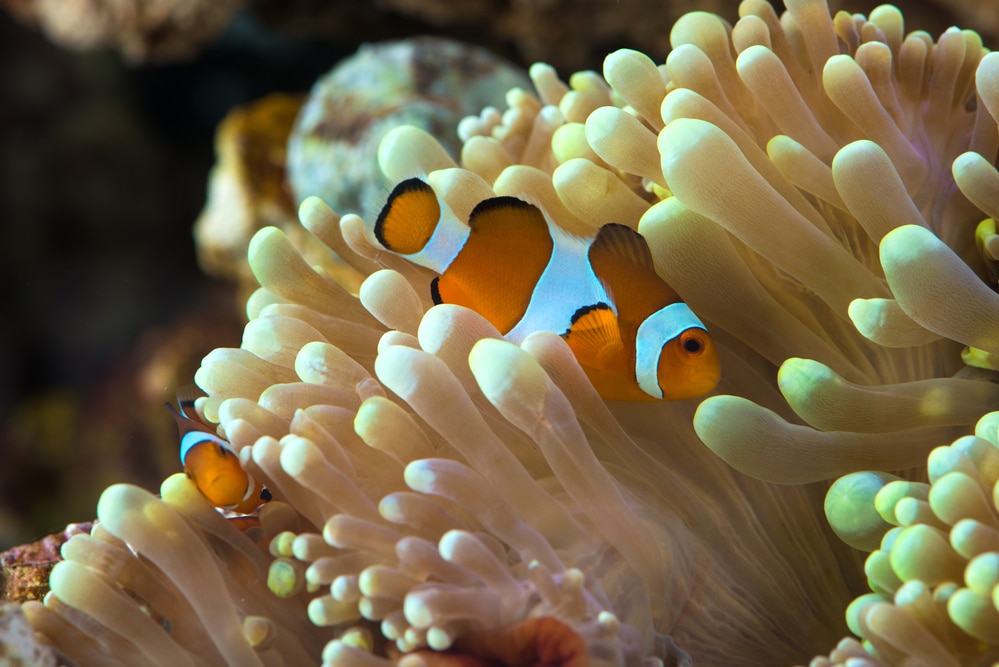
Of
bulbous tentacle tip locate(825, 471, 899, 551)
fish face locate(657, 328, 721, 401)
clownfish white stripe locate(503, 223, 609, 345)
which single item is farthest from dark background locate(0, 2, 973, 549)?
bulbous tentacle tip locate(825, 471, 899, 551)

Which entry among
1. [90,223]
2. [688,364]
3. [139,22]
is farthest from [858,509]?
[90,223]

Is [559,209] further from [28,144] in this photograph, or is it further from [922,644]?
[28,144]

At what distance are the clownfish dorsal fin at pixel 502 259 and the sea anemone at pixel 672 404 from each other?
84 millimetres

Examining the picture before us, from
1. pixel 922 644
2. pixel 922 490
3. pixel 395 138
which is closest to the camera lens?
pixel 922 644

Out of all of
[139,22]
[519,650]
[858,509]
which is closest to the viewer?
[519,650]

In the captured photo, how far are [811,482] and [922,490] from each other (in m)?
0.16

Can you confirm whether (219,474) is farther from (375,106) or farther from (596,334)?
(375,106)

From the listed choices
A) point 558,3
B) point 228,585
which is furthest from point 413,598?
point 558,3

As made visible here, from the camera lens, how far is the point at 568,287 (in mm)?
962

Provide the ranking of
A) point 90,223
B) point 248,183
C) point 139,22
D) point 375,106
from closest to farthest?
point 375,106 → point 248,183 → point 139,22 → point 90,223

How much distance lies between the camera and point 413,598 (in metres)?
0.74

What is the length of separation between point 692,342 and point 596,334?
0.35 ft

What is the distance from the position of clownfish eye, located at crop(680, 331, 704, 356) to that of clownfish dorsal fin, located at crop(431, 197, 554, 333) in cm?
18

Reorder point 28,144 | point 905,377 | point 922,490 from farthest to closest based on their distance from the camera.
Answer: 1. point 28,144
2. point 905,377
3. point 922,490
